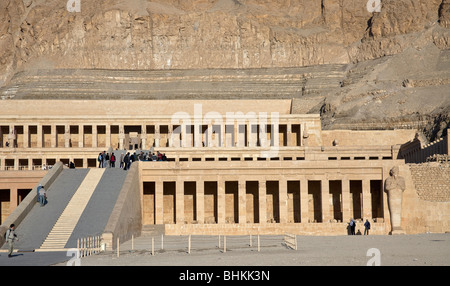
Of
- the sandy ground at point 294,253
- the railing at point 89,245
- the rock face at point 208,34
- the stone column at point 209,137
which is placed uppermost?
the rock face at point 208,34

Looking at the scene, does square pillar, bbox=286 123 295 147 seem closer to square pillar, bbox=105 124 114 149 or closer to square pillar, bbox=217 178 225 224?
square pillar, bbox=105 124 114 149

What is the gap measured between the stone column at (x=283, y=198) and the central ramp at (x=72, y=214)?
34.2 feet

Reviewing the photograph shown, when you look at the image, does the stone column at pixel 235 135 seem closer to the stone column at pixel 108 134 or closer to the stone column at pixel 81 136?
→ the stone column at pixel 108 134

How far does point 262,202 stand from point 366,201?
602cm

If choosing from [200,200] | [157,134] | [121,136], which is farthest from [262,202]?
[121,136]

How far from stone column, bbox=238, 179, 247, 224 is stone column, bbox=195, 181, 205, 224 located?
7.05ft

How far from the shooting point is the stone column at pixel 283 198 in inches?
2087

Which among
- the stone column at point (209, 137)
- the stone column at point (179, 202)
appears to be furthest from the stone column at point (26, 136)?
the stone column at point (179, 202)

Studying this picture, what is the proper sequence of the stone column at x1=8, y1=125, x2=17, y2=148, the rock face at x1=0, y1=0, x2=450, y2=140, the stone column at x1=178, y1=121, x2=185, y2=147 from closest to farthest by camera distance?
the stone column at x1=8, y1=125, x2=17, y2=148
the stone column at x1=178, y1=121, x2=185, y2=147
the rock face at x1=0, y1=0, x2=450, y2=140

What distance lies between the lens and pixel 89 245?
37.7m

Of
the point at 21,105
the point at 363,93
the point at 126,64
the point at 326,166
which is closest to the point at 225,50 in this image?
the point at 126,64

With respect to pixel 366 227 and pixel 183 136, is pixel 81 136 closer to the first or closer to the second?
pixel 183 136

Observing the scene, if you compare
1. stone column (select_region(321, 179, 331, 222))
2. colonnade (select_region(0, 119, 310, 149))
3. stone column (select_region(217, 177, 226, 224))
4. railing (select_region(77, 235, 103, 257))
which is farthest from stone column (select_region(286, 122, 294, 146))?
railing (select_region(77, 235, 103, 257))

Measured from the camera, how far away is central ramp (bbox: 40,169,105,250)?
131ft
